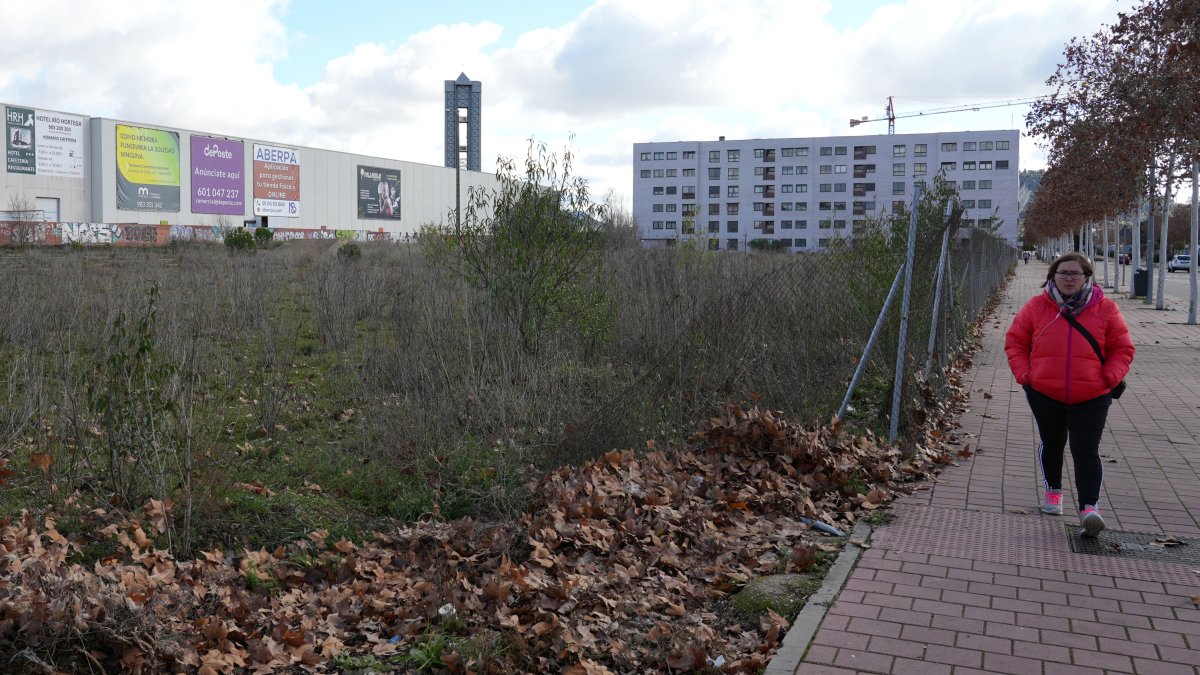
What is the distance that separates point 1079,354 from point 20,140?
217ft

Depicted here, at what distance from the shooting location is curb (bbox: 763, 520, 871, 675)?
4.06 m

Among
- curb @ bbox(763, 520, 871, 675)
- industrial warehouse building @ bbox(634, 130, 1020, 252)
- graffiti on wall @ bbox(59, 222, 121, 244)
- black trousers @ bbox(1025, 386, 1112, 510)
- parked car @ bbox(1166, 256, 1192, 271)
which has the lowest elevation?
curb @ bbox(763, 520, 871, 675)

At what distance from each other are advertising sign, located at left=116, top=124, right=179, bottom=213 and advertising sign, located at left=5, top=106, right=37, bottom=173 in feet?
16.9

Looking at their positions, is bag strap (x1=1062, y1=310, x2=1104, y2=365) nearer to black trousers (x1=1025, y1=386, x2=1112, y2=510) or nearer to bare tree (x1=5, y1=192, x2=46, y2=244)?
black trousers (x1=1025, y1=386, x2=1112, y2=510)

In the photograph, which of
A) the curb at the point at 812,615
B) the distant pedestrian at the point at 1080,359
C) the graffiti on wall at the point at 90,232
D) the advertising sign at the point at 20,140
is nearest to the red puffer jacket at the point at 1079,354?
the distant pedestrian at the point at 1080,359

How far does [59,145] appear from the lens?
205 feet

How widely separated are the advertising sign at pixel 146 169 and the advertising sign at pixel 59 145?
2.24 meters

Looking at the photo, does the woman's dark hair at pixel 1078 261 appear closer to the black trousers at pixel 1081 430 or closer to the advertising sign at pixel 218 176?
the black trousers at pixel 1081 430

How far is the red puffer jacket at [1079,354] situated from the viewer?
6012 mm

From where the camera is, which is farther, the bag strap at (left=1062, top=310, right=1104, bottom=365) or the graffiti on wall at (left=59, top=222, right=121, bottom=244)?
the graffiti on wall at (left=59, top=222, right=121, bottom=244)

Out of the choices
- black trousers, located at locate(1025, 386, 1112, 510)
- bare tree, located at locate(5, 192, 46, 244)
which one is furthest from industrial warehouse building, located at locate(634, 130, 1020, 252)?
black trousers, located at locate(1025, 386, 1112, 510)

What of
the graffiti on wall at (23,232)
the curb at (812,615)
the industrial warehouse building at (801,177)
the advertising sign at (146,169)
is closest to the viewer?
the curb at (812,615)

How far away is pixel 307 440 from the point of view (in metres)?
8.70

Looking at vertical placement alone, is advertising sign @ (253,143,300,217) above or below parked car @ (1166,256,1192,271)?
above
